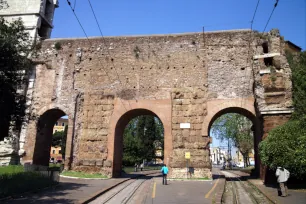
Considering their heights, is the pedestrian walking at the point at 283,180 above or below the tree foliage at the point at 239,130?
below

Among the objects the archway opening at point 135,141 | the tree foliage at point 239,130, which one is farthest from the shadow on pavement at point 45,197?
the tree foliage at point 239,130

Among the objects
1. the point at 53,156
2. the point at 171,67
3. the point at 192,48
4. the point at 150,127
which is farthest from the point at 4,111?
the point at 53,156

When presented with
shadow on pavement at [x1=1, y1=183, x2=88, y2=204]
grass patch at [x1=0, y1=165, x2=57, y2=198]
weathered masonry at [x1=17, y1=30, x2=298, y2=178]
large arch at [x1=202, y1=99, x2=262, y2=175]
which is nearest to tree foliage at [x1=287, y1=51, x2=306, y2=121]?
weathered masonry at [x1=17, y1=30, x2=298, y2=178]

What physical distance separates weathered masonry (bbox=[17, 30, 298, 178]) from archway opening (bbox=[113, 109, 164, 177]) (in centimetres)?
26

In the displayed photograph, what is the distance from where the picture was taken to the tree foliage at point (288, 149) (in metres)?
11.3

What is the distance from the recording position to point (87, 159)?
1742cm

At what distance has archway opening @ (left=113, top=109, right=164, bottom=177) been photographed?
18.4 metres

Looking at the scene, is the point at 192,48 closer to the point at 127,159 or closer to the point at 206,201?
the point at 206,201

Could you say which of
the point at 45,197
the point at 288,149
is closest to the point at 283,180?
the point at 288,149

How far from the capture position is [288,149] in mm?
11648

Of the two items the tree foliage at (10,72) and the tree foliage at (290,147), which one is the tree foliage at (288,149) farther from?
the tree foliage at (10,72)

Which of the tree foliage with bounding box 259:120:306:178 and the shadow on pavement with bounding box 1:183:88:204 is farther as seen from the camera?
the tree foliage with bounding box 259:120:306:178

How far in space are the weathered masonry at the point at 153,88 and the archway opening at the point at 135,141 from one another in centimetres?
26

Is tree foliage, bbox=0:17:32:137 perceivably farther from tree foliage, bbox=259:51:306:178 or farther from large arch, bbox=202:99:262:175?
tree foliage, bbox=259:51:306:178
